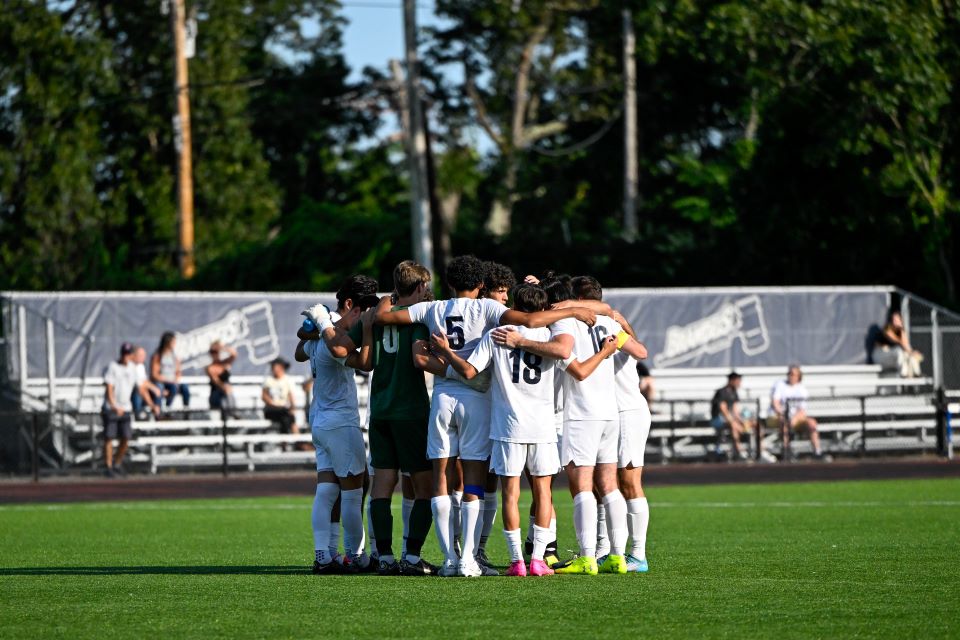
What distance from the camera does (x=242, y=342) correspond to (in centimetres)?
2792

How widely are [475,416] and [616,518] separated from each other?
131 centimetres

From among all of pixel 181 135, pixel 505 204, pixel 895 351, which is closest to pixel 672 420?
pixel 895 351

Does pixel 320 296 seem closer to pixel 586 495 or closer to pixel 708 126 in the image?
pixel 586 495

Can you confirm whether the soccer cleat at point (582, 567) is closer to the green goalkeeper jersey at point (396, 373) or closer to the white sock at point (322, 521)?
the green goalkeeper jersey at point (396, 373)

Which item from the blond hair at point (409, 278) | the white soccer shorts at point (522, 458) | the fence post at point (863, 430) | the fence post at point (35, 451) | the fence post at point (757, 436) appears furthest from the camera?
the fence post at point (863, 430)

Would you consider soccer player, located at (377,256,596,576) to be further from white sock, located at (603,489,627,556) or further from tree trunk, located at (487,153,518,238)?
tree trunk, located at (487,153,518,238)

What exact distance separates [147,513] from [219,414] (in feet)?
24.0

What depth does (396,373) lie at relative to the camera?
1016 cm

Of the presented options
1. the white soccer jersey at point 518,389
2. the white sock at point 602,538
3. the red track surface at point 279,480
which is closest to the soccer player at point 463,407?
the white soccer jersey at point 518,389

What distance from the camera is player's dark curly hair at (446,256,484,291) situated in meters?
10.1

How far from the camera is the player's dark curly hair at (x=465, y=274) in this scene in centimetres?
1006

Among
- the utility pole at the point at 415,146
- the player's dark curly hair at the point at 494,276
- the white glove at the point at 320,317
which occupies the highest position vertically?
the utility pole at the point at 415,146

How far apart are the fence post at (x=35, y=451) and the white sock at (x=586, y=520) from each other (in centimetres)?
1538

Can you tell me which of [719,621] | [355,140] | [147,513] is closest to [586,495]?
[719,621]
